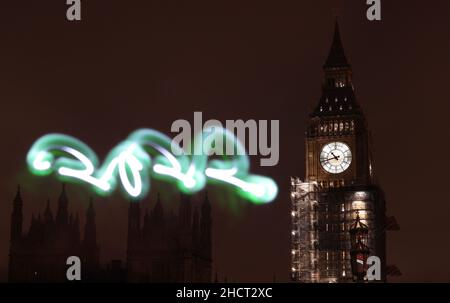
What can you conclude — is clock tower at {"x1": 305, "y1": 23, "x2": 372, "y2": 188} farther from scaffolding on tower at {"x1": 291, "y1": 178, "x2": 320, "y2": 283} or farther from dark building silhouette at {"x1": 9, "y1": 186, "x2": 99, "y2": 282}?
dark building silhouette at {"x1": 9, "y1": 186, "x2": 99, "y2": 282}

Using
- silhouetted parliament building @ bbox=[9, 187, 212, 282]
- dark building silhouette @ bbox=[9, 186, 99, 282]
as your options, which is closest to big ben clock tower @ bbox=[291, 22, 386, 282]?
silhouetted parliament building @ bbox=[9, 187, 212, 282]

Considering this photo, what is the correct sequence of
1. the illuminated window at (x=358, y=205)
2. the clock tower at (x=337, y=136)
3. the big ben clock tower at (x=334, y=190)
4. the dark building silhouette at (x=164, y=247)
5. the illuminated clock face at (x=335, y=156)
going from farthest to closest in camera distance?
the illuminated clock face at (x=335, y=156) → the clock tower at (x=337, y=136) → the illuminated window at (x=358, y=205) → the big ben clock tower at (x=334, y=190) → the dark building silhouette at (x=164, y=247)

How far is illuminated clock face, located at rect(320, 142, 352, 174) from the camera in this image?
425ft

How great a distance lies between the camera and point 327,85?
134875 mm

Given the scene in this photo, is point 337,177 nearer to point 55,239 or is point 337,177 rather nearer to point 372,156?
point 372,156

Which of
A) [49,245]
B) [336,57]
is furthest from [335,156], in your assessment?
[49,245]

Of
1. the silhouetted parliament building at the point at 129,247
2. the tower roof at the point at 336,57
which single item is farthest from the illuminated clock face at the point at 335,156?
the silhouetted parliament building at the point at 129,247

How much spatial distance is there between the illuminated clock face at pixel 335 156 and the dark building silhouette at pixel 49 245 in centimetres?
4253

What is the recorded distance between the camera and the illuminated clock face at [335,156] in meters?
130

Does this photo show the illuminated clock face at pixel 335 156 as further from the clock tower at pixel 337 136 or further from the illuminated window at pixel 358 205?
the illuminated window at pixel 358 205
